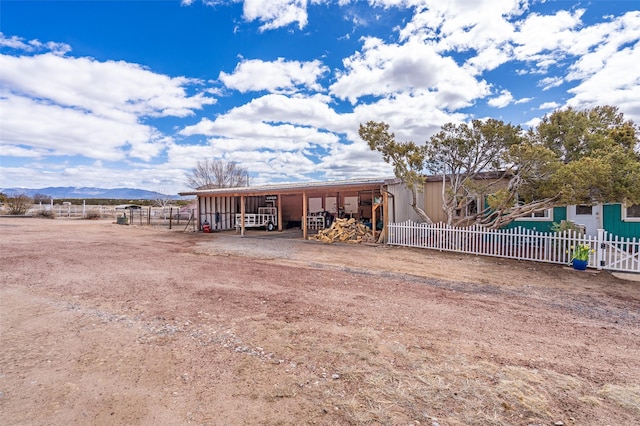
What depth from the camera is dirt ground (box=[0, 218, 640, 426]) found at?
2.43 m

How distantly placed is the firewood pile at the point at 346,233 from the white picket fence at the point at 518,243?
4.66 ft

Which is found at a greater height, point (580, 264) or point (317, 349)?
point (580, 264)

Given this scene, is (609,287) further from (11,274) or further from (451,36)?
(11,274)

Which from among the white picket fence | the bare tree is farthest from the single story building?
the bare tree

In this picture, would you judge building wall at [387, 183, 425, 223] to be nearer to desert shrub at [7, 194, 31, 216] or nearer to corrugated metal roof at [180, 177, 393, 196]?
corrugated metal roof at [180, 177, 393, 196]

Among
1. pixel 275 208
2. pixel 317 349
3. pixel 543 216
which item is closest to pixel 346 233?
pixel 543 216

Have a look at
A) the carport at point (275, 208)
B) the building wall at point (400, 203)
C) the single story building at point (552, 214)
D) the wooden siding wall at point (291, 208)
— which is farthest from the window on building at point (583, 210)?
the wooden siding wall at point (291, 208)

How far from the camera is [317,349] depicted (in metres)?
3.42

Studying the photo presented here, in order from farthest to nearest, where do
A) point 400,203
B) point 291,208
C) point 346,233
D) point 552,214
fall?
1. point 291,208
2. point 346,233
3. point 400,203
4. point 552,214

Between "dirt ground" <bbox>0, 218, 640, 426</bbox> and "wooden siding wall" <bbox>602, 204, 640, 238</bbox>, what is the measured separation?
4.79m

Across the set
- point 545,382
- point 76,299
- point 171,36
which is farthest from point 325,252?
point 171,36

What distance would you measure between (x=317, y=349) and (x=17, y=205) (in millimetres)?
37290

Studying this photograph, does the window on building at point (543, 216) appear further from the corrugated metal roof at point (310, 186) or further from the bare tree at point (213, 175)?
the bare tree at point (213, 175)

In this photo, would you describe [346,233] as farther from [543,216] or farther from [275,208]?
[275,208]
